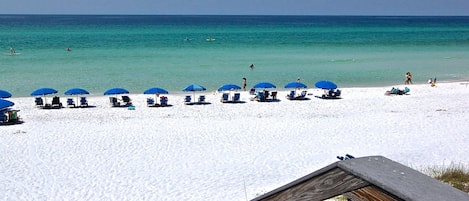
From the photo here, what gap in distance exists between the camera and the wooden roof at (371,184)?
1.49 metres

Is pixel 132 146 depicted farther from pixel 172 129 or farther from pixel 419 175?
pixel 419 175

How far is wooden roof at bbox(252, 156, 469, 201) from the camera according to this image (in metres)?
1.49

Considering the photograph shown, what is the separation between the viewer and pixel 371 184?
1615mm

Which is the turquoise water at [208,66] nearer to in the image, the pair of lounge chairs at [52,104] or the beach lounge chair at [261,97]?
the pair of lounge chairs at [52,104]

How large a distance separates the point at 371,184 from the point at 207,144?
12553 millimetres

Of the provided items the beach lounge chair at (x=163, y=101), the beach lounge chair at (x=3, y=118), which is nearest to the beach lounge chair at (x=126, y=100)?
the beach lounge chair at (x=163, y=101)

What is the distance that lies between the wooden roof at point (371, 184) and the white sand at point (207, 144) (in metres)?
7.93

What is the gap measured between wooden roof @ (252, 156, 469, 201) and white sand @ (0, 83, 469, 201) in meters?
7.93

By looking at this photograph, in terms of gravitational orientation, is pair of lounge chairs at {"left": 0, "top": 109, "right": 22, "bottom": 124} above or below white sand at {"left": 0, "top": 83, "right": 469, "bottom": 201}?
above

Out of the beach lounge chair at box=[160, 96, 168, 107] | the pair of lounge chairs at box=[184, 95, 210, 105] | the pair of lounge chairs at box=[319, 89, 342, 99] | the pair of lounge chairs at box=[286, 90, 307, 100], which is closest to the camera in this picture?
the beach lounge chair at box=[160, 96, 168, 107]

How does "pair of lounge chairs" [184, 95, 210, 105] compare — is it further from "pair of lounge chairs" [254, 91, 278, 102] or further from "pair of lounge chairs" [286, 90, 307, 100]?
"pair of lounge chairs" [286, 90, 307, 100]

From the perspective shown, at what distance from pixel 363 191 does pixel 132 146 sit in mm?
12721

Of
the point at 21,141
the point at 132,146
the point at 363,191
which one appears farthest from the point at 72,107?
the point at 363,191

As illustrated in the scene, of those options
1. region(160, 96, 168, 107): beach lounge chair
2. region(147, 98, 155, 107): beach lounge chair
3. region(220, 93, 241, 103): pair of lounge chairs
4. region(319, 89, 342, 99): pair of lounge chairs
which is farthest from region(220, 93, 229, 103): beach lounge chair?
region(319, 89, 342, 99): pair of lounge chairs
